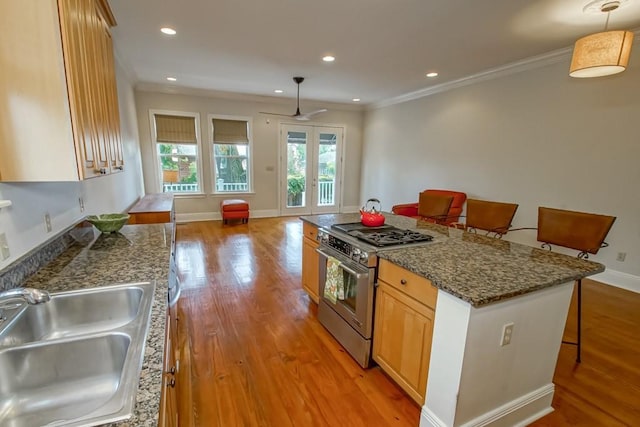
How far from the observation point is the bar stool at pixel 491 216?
266 centimetres

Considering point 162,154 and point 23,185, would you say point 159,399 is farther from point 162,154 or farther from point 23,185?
point 162,154

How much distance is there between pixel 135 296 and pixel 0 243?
0.56m

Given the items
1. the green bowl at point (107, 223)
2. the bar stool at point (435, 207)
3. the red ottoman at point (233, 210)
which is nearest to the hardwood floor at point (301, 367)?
the green bowl at point (107, 223)

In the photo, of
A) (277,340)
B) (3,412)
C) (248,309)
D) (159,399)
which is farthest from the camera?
(248,309)

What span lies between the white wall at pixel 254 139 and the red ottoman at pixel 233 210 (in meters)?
0.59

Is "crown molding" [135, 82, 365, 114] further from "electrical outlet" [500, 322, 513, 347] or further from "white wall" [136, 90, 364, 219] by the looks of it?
"electrical outlet" [500, 322, 513, 347]

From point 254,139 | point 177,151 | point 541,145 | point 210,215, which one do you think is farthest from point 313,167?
point 541,145

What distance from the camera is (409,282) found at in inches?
63.5

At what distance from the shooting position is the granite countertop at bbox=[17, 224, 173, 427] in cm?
75

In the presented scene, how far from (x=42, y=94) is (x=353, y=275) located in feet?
Result: 5.95

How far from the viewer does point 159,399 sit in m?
0.72

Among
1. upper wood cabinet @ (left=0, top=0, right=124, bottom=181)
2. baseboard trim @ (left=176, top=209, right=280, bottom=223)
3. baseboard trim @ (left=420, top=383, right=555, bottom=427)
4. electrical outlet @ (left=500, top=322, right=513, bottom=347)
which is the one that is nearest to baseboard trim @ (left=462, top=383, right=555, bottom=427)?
baseboard trim @ (left=420, top=383, right=555, bottom=427)

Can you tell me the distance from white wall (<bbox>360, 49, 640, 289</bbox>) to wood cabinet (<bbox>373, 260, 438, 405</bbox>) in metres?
3.39

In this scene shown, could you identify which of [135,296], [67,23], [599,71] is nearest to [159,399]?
[135,296]
